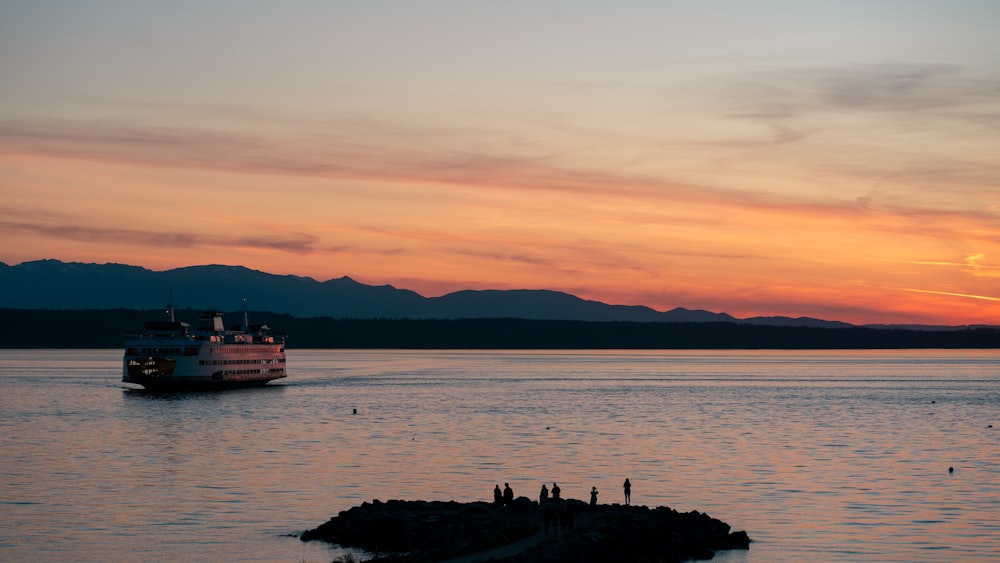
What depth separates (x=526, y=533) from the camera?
49719mm

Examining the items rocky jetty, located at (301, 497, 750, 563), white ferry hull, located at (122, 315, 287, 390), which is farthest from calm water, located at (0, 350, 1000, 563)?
white ferry hull, located at (122, 315, 287, 390)

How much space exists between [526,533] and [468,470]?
31540 mm

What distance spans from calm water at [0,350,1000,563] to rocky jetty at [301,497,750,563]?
182 centimetres

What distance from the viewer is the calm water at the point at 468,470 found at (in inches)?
2253

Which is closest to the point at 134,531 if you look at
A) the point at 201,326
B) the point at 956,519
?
the point at 956,519

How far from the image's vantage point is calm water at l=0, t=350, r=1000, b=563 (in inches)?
2253

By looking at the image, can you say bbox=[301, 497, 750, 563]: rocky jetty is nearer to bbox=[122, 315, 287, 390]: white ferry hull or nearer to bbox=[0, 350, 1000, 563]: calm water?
bbox=[0, 350, 1000, 563]: calm water

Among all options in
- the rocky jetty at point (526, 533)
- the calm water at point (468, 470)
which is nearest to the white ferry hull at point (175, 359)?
the calm water at point (468, 470)

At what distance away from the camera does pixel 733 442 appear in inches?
4102

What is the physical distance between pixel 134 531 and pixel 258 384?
465 feet

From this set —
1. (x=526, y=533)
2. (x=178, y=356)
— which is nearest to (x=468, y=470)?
(x=526, y=533)

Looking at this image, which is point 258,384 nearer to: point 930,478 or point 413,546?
point 930,478

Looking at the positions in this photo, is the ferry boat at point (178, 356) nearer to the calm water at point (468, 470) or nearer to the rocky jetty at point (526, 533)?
the calm water at point (468, 470)

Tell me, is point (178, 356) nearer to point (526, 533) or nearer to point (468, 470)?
point (468, 470)
